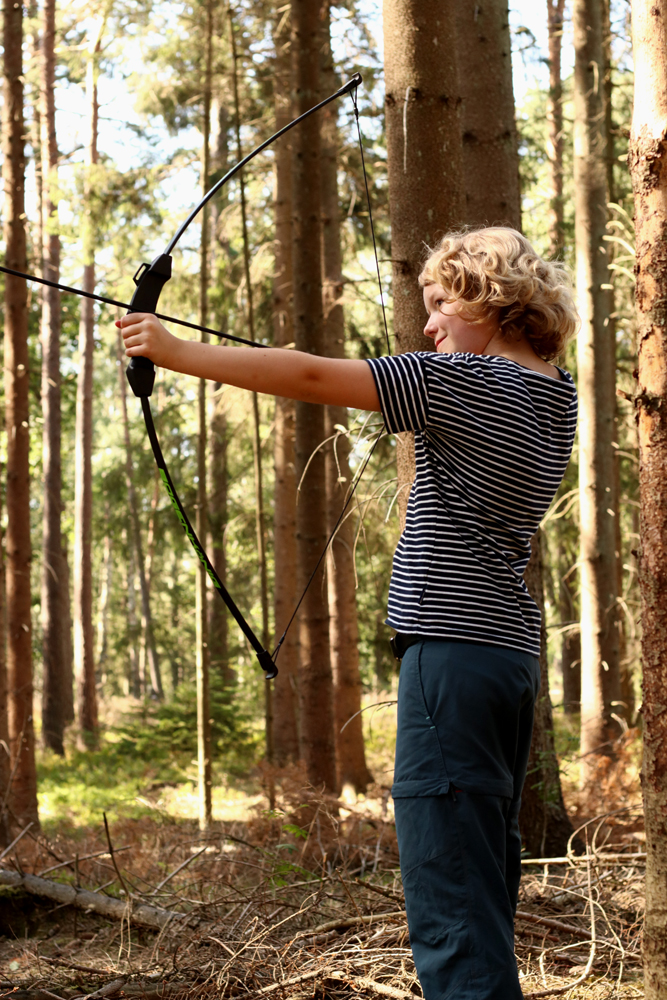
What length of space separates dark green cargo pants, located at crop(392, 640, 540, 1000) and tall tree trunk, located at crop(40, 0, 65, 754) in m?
13.0

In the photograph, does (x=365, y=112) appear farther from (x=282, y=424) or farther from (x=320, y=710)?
(x=320, y=710)

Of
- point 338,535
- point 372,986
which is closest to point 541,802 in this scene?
point 372,986

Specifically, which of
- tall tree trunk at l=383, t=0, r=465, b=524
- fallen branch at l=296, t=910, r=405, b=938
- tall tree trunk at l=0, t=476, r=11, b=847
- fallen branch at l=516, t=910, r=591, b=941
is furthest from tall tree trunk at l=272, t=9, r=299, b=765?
fallen branch at l=516, t=910, r=591, b=941

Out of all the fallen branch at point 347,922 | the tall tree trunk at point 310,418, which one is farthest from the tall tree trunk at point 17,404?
the fallen branch at point 347,922

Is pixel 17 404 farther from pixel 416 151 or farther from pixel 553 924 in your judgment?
pixel 553 924

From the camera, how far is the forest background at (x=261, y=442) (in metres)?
7.23

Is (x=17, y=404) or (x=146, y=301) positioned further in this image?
(x=17, y=404)

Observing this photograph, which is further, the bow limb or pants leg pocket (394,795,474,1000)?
the bow limb

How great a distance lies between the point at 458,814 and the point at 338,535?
6309 millimetres

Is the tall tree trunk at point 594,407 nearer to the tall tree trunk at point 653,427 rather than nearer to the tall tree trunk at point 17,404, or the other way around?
the tall tree trunk at point 17,404

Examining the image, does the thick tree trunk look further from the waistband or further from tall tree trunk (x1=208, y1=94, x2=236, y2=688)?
tall tree trunk (x1=208, y1=94, x2=236, y2=688)

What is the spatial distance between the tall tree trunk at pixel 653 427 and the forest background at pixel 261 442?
0.99 metres

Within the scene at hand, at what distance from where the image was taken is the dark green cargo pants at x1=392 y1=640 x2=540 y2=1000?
1751 millimetres

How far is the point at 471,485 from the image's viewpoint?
1.89 m
